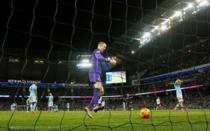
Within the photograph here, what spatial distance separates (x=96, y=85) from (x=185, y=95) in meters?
28.7

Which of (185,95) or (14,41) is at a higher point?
(14,41)

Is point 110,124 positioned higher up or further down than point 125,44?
further down

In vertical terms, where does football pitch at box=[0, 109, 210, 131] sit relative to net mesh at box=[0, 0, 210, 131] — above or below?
below

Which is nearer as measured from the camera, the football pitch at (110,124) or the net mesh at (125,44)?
the football pitch at (110,124)

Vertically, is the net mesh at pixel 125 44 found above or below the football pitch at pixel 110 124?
above

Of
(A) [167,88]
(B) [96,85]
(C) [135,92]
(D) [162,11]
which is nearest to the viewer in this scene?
(B) [96,85]

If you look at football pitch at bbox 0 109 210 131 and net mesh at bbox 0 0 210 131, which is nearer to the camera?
football pitch at bbox 0 109 210 131

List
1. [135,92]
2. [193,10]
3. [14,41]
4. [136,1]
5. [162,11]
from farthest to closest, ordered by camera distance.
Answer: [135,92] → [14,41] → [162,11] → [193,10] → [136,1]

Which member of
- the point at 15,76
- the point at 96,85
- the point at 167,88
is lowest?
the point at 96,85

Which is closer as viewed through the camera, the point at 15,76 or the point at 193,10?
the point at 193,10

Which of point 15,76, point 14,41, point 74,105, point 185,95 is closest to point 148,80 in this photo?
point 185,95

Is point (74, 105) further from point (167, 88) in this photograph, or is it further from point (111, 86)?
point (167, 88)

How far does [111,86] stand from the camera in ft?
154

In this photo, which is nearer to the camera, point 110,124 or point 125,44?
point 110,124
